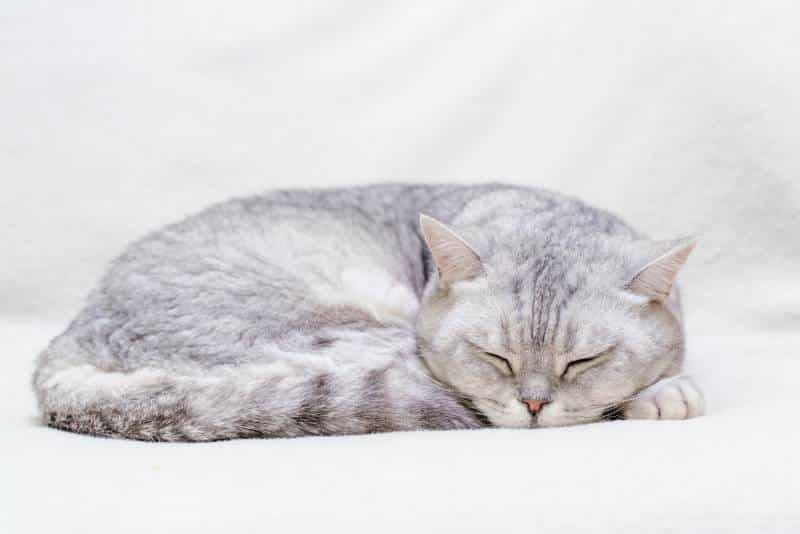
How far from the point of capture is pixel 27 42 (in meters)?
3.77

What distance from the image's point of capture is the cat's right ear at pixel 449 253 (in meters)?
2.32

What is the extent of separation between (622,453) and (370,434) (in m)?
0.55

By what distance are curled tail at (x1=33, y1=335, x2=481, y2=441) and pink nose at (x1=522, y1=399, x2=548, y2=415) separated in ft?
0.44

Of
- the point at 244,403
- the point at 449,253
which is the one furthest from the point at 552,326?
the point at 244,403

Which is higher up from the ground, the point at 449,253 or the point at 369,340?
the point at 449,253

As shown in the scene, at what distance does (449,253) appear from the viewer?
237 centimetres

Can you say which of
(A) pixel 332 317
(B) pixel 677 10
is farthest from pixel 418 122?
(A) pixel 332 317

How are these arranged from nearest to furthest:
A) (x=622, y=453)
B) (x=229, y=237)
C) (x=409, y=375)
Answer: (x=622, y=453) → (x=409, y=375) → (x=229, y=237)

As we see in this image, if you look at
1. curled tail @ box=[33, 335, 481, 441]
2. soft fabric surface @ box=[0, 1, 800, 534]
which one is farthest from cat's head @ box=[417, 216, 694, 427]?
soft fabric surface @ box=[0, 1, 800, 534]

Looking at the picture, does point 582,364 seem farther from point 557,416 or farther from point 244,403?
point 244,403

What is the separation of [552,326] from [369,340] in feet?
1.52

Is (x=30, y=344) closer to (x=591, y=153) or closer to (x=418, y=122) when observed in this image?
(x=418, y=122)

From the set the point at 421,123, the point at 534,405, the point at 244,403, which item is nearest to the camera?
the point at 244,403

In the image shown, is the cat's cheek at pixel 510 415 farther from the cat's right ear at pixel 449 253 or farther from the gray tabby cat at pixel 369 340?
the cat's right ear at pixel 449 253
